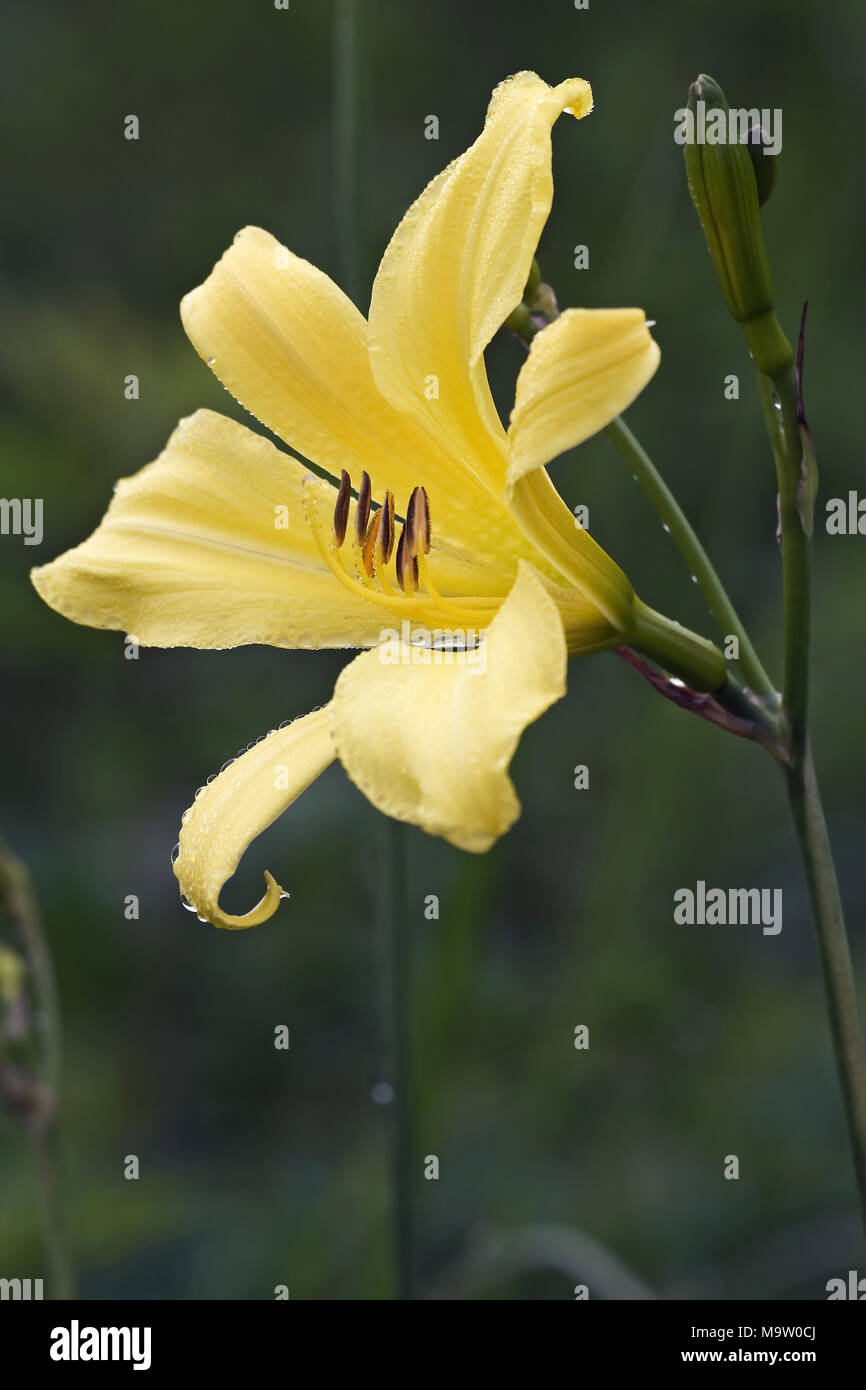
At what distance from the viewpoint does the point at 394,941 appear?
1863 mm

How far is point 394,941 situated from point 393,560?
2.22ft

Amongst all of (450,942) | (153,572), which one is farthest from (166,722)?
(153,572)

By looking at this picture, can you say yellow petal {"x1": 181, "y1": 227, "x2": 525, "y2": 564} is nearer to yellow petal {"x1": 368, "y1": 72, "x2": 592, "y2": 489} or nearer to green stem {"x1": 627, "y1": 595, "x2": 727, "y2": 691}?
yellow petal {"x1": 368, "y1": 72, "x2": 592, "y2": 489}

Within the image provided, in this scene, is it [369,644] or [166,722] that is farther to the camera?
[166,722]

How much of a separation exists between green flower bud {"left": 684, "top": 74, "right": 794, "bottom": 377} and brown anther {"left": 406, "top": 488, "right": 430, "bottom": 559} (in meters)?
0.35

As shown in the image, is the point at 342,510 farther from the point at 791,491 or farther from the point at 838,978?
the point at 838,978

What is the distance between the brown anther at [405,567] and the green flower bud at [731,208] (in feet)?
1.26

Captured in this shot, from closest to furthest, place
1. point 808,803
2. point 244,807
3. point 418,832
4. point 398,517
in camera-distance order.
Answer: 1. point 808,803
2. point 244,807
3. point 398,517
4. point 418,832

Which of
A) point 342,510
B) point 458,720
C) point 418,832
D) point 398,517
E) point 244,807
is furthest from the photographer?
point 418,832

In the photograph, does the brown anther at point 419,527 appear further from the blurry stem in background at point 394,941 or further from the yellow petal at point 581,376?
the blurry stem in background at point 394,941

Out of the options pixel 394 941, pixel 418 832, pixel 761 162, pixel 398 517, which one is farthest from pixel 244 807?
pixel 418 832

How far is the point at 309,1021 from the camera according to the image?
320 centimetres

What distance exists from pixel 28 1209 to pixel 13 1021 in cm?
83

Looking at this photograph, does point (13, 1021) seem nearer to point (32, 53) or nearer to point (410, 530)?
point (410, 530)
